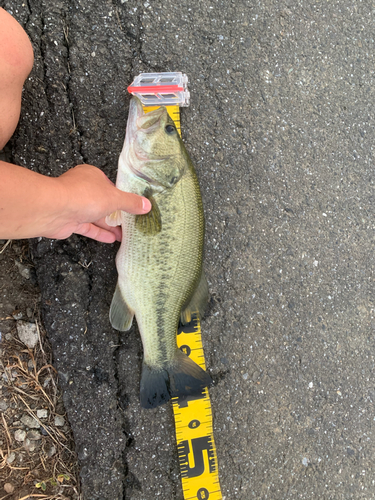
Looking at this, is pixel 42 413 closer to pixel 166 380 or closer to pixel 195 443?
pixel 166 380

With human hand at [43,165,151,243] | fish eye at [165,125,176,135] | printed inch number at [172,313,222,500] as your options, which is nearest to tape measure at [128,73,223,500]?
printed inch number at [172,313,222,500]

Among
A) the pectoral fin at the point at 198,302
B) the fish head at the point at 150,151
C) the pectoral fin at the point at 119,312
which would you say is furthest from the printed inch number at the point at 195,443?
the fish head at the point at 150,151

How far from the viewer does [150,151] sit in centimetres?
211

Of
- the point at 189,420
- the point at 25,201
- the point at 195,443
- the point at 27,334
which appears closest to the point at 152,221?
the point at 25,201

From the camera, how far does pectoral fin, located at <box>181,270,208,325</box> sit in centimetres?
230

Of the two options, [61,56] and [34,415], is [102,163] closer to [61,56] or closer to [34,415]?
[61,56]

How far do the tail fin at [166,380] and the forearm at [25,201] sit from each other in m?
1.23

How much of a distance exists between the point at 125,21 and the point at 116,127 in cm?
85

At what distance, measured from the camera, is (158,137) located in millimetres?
2119

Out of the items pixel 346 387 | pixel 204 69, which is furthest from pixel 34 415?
pixel 204 69

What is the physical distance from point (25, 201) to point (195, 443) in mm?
2123

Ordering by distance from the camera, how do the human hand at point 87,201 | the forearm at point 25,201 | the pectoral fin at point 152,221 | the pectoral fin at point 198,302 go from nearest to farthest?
the forearm at point 25,201 → the human hand at point 87,201 → the pectoral fin at point 152,221 → the pectoral fin at point 198,302

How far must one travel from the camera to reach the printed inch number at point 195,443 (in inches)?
93.2

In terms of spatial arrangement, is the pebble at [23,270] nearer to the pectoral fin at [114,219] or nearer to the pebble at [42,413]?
the pectoral fin at [114,219]
